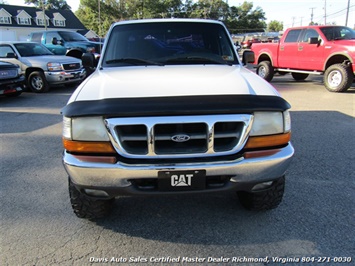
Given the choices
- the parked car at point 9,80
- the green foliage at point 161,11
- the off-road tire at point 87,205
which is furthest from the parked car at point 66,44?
the green foliage at point 161,11

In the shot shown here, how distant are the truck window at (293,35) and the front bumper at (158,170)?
31.3 feet

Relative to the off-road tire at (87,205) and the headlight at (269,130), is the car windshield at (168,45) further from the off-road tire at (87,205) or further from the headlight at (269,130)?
the off-road tire at (87,205)

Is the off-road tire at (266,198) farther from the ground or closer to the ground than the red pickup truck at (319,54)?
closer to the ground

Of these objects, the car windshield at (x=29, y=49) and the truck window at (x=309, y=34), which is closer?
the truck window at (x=309, y=34)

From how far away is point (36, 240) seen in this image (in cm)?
257

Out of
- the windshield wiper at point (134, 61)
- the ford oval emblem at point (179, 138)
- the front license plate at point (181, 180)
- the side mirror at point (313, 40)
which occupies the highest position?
the side mirror at point (313, 40)

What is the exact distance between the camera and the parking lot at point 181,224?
238cm

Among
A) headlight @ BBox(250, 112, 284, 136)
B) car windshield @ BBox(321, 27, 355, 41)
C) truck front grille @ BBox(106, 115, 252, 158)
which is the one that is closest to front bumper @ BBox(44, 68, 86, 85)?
car windshield @ BBox(321, 27, 355, 41)

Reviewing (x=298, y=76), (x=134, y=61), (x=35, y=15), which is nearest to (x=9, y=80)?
(x=134, y=61)

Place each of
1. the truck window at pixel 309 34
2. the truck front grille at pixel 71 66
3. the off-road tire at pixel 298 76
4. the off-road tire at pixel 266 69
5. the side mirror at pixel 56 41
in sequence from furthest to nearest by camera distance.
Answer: the side mirror at pixel 56 41 < the off-road tire at pixel 298 76 < the off-road tire at pixel 266 69 < the truck front grille at pixel 71 66 < the truck window at pixel 309 34

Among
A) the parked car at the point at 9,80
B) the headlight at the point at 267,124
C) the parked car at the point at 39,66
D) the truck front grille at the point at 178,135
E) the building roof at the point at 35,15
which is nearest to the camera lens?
the truck front grille at the point at 178,135

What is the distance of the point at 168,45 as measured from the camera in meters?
3.64

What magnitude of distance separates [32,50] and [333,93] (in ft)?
33.9

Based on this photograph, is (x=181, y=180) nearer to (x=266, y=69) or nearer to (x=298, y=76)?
(x=266, y=69)
